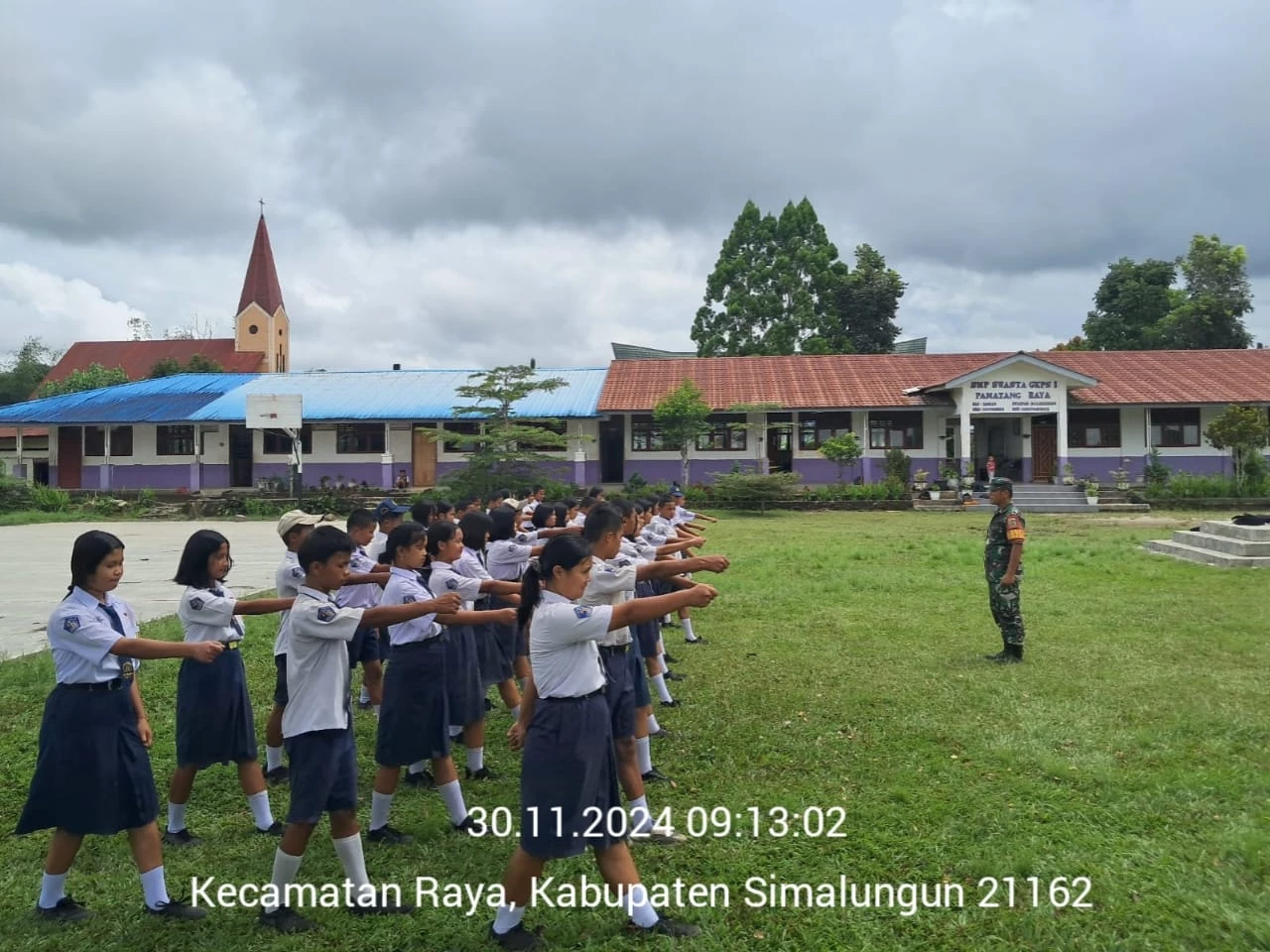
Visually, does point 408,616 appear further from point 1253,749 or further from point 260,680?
point 1253,749

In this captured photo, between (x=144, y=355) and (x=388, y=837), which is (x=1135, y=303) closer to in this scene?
(x=388, y=837)

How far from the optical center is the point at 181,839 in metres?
3.66

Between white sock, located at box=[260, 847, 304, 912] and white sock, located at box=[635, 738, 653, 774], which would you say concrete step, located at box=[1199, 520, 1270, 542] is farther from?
white sock, located at box=[260, 847, 304, 912]

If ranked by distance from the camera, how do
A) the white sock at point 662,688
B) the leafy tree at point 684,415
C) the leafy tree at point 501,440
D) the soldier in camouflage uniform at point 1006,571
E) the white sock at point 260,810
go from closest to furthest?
the white sock at point 260,810
the white sock at point 662,688
the soldier in camouflage uniform at point 1006,571
the leafy tree at point 501,440
the leafy tree at point 684,415

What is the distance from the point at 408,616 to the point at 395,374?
28408mm

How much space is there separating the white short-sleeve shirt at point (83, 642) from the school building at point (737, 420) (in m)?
19.4

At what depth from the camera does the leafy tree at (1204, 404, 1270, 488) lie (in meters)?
20.7

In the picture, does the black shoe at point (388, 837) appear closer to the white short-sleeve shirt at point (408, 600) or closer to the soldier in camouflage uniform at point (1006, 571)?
the white short-sleeve shirt at point (408, 600)

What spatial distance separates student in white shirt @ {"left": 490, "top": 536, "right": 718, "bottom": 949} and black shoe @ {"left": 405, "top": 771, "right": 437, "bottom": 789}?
4.70ft

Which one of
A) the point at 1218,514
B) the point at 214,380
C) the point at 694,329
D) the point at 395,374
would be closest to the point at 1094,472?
the point at 1218,514

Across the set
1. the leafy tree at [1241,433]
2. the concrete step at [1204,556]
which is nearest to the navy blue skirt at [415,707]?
the concrete step at [1204,556]

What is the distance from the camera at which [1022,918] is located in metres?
2.97

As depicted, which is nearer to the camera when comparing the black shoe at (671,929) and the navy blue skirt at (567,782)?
the navy blue skirt at (567,782)

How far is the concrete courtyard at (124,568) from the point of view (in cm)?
865
